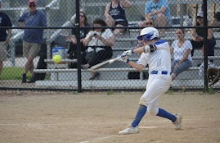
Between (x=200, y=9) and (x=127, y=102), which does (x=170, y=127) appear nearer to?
(x=127, y=102)

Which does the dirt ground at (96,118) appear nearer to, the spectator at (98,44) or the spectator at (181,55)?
the spectator at (181,55)

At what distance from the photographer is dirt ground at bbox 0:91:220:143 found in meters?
7.72

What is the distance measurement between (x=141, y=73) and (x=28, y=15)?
321cm

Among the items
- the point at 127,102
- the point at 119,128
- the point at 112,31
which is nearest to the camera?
the point at 119,128

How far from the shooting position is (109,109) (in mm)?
10797

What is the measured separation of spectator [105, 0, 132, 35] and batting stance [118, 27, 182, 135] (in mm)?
5716

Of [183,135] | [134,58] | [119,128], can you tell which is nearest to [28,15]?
[134,58]

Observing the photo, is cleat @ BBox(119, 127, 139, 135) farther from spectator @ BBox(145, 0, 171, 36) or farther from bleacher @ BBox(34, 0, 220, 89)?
spectator @ BBox(145, 0, 171, 36)

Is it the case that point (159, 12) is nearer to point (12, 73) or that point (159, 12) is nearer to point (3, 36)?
point (3, 36)

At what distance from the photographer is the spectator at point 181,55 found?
1277 centimetres

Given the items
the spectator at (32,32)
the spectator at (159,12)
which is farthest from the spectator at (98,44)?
the spectator at (32,32)

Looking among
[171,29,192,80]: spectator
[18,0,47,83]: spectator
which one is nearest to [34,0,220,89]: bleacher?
[171,29,192,80]: spectator

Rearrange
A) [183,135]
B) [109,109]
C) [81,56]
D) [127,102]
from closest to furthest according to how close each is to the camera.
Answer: [183,135] → [109,109] → [127,102] → [81,56]

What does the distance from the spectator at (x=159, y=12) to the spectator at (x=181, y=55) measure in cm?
65
